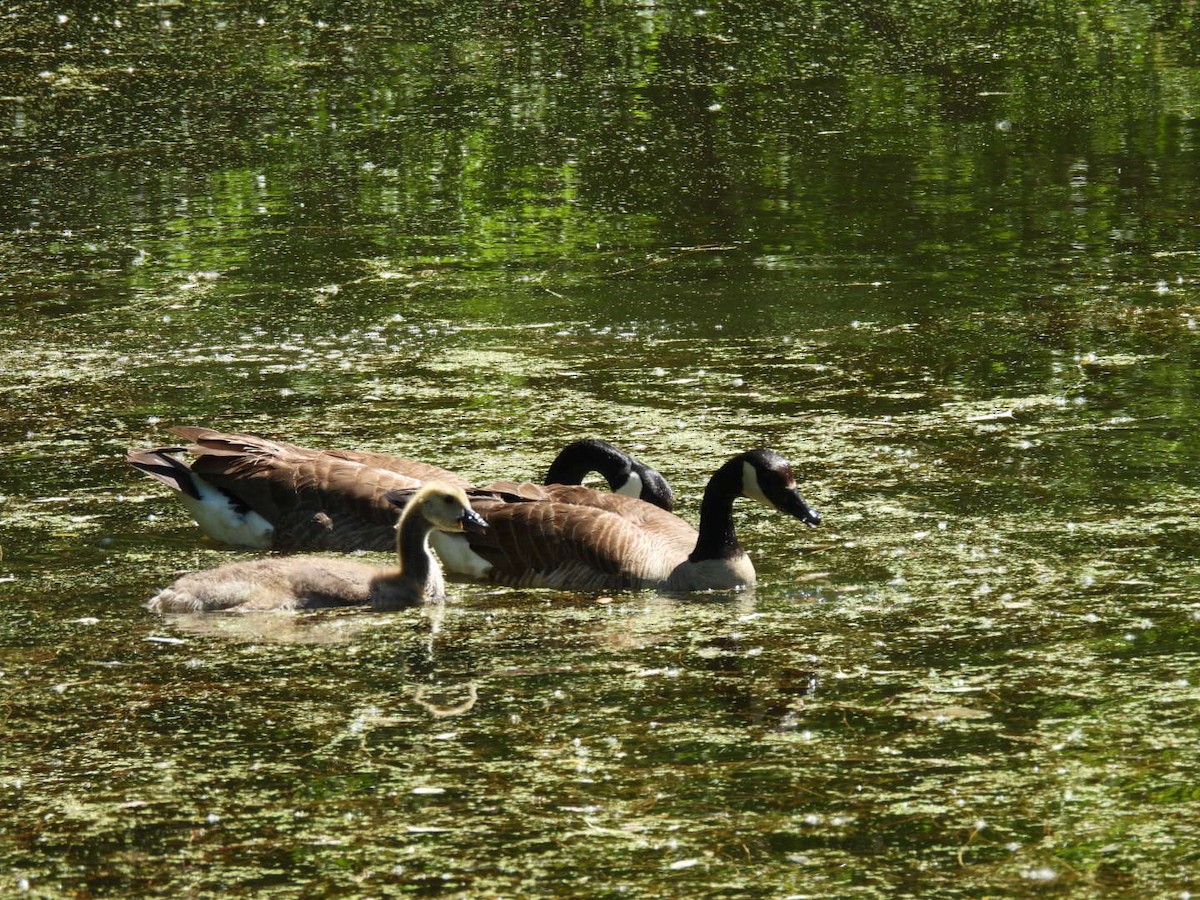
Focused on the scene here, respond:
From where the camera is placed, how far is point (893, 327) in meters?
9.92

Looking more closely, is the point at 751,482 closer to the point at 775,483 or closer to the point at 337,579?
the point at 775,483

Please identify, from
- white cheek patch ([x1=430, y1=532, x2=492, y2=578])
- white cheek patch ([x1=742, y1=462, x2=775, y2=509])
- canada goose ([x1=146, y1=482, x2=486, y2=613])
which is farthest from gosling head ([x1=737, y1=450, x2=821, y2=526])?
white cheek patch ([x1=430, y1=532, x2=492, y2=578])

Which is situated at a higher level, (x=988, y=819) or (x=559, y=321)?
(x=559, y=321)

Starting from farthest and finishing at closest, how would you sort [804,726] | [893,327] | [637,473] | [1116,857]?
[893,327] → [637,473] → [804,726] → [1116,857]

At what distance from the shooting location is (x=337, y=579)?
22.0ft

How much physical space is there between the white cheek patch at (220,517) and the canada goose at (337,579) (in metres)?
0.60

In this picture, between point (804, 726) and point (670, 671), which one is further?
point (670, 671)

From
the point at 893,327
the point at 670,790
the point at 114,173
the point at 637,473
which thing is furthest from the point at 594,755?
the point at 114,173

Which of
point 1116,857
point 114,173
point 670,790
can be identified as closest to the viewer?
point 1116,857

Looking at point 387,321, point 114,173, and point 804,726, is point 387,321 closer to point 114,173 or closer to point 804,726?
point 114,173

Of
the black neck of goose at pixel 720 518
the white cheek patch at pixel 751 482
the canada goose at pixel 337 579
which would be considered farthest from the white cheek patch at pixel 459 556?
the white cheek patch at pixel 751 482

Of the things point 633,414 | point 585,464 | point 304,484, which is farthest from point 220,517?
point 633,414

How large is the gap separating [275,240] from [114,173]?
232 cm

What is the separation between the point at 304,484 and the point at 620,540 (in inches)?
56.7
